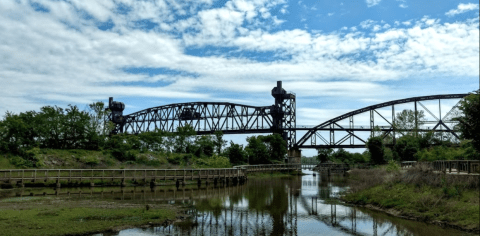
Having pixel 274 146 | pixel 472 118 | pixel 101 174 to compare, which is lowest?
pixel 101 174

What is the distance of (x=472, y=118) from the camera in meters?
26.0

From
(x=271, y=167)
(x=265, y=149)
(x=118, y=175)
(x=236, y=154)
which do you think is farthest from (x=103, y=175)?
(x=265, y=149)

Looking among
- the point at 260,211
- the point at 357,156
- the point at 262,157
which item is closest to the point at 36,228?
the point at 260,211

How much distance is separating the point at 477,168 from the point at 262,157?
194 feet

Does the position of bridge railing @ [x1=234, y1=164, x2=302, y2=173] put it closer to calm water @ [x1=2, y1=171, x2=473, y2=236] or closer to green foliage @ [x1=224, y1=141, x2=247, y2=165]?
green foliage @ [x1=224, y1=141, x2=247, y2=165]

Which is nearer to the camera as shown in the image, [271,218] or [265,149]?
[271,218]

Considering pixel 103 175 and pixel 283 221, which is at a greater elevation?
pixel 103 175

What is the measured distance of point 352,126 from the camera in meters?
105

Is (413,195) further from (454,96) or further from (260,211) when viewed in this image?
(454,96)

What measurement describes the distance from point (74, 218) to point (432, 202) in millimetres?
20889

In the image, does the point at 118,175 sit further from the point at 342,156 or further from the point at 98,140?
the point at 342,156

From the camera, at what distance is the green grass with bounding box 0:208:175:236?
1747 cm

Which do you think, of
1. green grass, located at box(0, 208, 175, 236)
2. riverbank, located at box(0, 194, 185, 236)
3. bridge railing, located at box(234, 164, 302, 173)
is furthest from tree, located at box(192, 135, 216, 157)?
green grass, located at box(0, 208, 175, 236)

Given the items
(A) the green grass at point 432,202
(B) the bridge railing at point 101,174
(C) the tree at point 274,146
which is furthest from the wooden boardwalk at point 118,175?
(C) the tree at point 274,146
